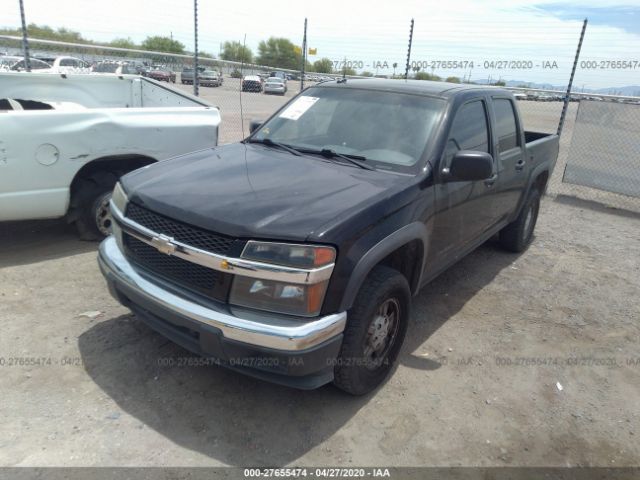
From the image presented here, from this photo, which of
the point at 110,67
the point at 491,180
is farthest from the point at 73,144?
the point at 110,67

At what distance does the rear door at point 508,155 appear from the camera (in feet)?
14.5

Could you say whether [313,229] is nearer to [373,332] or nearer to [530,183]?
[373,332]

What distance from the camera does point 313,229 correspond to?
8.07 ft

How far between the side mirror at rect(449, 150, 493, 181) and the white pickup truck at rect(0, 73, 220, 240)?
9.55ft

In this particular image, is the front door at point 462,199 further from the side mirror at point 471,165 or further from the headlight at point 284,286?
the headlight at point 284,286

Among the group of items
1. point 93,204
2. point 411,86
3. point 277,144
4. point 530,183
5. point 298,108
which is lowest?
point 93,204

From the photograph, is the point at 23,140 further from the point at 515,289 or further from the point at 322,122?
the point at 515,289

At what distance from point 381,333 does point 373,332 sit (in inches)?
4.2

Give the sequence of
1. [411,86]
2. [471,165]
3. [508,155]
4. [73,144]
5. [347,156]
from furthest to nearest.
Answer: [508,155]
[73,144]
[411,86]
[347,156]
[471,165]

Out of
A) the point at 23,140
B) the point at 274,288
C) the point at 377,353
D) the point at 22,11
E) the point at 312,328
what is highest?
the point at 22,11

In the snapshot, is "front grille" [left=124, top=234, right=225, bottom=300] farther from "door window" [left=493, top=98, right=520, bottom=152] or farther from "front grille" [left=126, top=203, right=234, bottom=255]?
"door window" [left=493, top=98, right=520, bottom=152]

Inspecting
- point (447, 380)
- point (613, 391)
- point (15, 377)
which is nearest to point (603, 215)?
point (613, 391)

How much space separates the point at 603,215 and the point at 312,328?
7092 mm

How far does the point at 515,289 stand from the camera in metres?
4.84
